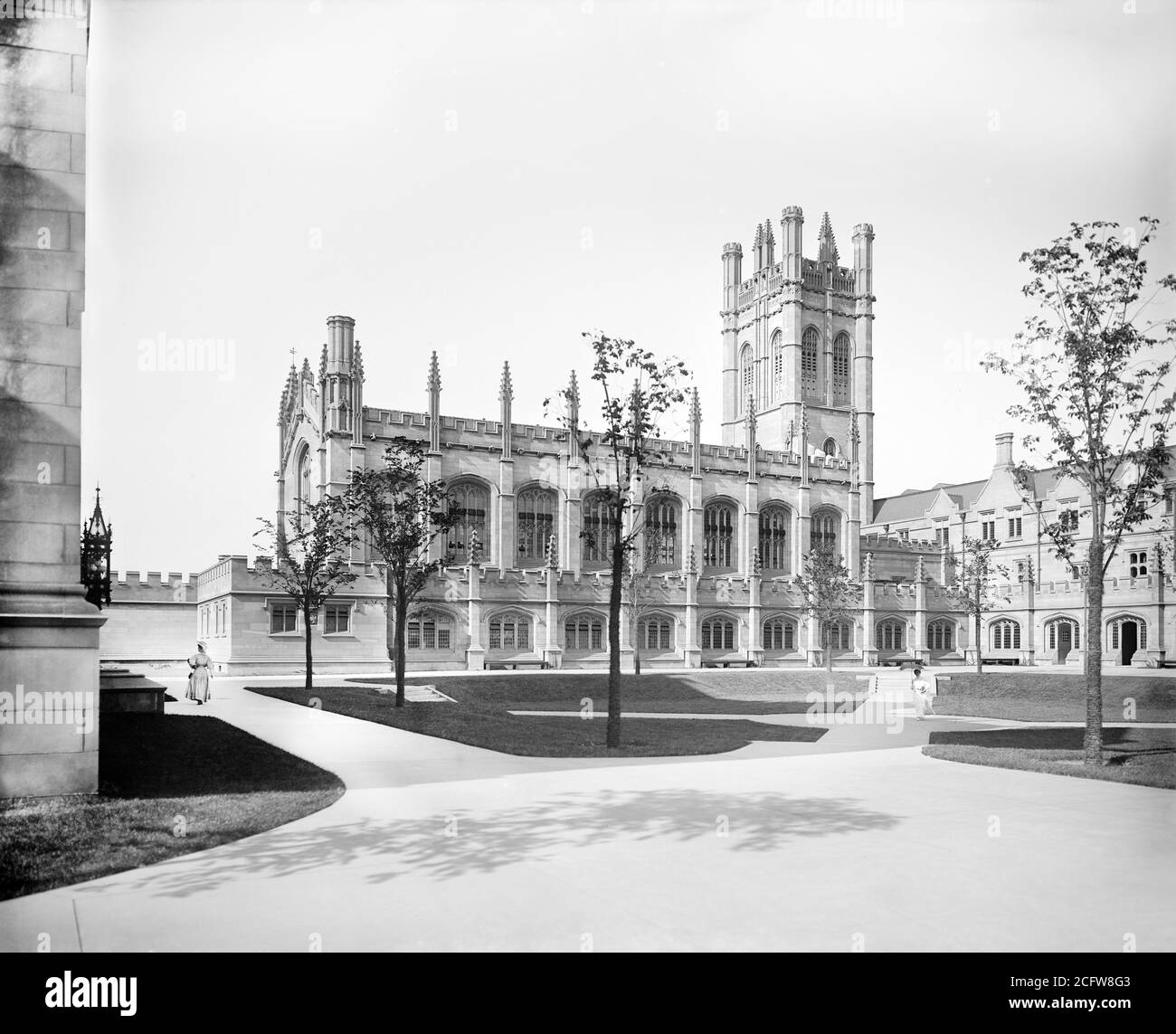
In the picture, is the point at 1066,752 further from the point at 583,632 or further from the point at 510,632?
the point at 583,632

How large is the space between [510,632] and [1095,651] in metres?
36.5

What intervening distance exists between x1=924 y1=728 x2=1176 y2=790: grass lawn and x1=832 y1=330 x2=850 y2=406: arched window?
63165mm

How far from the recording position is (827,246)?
85.1m

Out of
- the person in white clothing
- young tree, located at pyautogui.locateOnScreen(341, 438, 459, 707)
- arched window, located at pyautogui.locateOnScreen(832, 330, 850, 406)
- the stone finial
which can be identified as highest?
the stone finial

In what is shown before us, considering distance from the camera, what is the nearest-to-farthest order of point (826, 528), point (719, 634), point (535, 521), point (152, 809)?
point (152, 809), point (535, 521), point (719, 634), point (826, 528)

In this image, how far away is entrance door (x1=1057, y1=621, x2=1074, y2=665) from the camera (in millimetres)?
58031

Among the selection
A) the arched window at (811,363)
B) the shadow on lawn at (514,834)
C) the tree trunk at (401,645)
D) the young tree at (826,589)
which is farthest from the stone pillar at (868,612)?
the shadow on lawn at (514,834)

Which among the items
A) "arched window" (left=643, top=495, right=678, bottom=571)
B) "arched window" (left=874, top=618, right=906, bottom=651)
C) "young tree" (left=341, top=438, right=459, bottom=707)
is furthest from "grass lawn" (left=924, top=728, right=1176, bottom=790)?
"arched window" (left=874, top=618, right=906, bottom=651)

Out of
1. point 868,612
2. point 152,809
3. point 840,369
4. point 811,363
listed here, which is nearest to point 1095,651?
point 152,809

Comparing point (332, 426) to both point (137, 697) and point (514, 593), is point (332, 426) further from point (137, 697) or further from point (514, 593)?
point (137, 697)

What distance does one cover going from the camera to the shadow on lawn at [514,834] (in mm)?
7695

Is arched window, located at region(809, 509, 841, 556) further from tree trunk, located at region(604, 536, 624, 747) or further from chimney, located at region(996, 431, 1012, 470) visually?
tree trunk, located at region(604, 536, 624, 747)

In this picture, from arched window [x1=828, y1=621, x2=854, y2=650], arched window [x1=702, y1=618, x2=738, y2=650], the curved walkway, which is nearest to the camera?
the curved walkway
